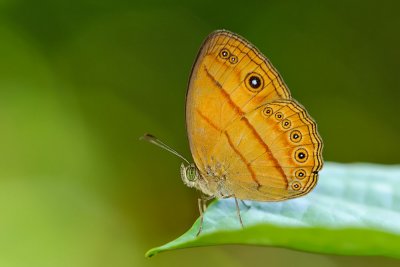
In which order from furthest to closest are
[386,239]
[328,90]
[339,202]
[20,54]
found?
[328,90]
[20,54]
[339,202]
[386,239]

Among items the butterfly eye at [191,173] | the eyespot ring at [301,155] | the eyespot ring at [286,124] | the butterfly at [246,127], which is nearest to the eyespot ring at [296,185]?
the butterfly at [246,127]

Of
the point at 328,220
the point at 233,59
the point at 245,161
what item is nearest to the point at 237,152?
the point at 245,161

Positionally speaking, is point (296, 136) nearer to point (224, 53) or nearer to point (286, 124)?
point (286, 124)

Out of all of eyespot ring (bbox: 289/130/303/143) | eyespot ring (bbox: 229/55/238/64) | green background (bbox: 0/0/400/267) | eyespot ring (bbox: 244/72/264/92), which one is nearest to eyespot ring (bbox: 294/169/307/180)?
eyespot ring (bbox: 289/130/303/143)

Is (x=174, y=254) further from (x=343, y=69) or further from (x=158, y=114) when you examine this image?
(x=343, y=69)

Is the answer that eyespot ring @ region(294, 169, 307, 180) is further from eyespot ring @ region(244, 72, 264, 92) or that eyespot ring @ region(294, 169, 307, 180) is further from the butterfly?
eyespot ring @ region(244, 72, 264, 92)

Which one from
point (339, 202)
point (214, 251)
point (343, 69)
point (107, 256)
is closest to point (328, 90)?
→ point (343, 69)
